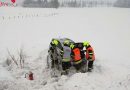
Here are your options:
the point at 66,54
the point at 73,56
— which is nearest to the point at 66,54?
the point at 66,54

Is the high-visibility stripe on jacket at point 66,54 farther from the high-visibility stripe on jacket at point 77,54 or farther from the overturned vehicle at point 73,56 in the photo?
the high-visibility stripe on jacket at point 77,54

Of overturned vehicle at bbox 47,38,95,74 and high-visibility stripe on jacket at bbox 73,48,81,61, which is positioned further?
overturned vehicle at bbox 47,38,95,74

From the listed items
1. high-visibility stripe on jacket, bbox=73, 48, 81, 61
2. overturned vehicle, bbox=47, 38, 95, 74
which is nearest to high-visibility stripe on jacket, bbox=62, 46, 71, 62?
overturned vehicle, bbox=47, 38, 95, 74

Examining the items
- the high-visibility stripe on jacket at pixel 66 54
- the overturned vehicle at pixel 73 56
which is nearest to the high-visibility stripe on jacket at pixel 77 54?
the overturned vehicle at pixel 73 56

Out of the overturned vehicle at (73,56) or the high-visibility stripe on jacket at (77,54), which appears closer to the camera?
the high-visibility stripe on jacket at (77,54)

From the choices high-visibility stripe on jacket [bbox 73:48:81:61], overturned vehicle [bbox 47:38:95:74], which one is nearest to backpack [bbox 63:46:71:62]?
overturned vehicle [bbox 47:38:95:74]

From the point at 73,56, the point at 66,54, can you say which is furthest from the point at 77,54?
the point at 66,54

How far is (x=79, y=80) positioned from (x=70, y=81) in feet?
1.36

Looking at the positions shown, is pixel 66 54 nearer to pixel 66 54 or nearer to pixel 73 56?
pixel 66 54

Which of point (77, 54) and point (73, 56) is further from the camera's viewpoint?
point (73, 56)

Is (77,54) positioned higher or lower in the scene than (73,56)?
higher

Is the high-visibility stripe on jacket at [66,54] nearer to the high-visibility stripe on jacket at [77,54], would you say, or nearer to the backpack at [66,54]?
the backpack at [66,54]

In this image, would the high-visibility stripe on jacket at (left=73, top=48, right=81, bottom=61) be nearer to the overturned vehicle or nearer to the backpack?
the overturned vehicle

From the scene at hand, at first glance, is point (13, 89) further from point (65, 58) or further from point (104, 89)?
point (104, 89)
